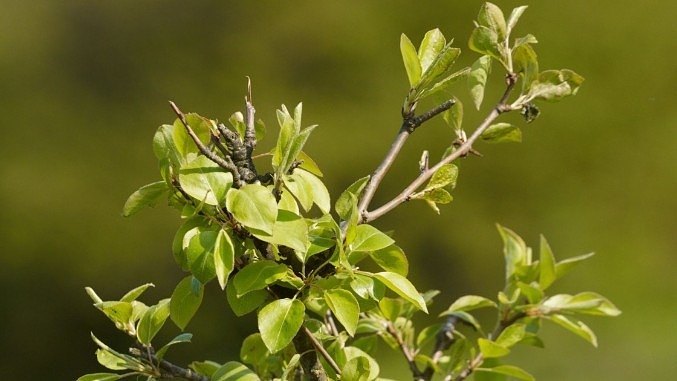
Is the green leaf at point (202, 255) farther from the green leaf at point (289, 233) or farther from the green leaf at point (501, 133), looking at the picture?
the green leaf at point (501, 133)

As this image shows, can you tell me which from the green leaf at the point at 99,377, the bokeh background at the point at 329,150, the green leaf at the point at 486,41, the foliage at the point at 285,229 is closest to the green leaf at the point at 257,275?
the foliage at the point at 285,229

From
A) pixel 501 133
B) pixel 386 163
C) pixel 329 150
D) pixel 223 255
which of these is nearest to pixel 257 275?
pixel 223 255

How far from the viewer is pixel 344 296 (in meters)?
0.46

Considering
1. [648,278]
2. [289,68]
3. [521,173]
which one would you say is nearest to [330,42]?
[289,68]

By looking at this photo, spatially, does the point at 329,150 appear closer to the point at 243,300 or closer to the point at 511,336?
the point at 511,336

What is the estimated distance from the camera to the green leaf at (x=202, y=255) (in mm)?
425

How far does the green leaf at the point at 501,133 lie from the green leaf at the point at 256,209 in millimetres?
237

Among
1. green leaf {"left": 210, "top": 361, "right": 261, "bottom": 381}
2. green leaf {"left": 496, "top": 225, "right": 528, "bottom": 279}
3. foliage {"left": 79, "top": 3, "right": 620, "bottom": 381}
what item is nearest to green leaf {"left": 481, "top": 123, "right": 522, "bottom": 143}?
foliage {"left": 79, "top": 3, "right": 620, "bottom": 381}

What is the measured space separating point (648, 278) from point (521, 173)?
404mm

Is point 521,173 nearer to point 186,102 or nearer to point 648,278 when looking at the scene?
point 648,278

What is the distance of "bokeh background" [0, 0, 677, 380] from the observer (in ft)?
6.40

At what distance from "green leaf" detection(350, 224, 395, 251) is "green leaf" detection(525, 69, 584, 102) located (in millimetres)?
190

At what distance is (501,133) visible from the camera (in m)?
0.60

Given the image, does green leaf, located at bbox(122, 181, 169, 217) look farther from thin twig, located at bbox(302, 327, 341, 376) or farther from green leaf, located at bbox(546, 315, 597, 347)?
green leaf, located at bbox(546, 315, 597, 347)
